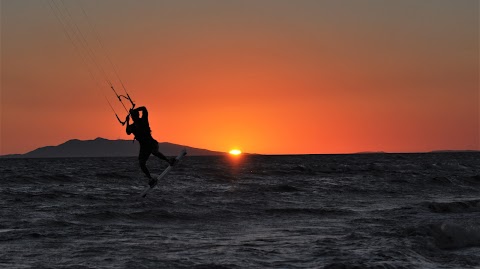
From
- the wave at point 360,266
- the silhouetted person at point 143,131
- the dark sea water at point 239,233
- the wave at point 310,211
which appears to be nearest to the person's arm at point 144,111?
the silhouetted person at point 143,131

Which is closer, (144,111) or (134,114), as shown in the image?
(134,114)

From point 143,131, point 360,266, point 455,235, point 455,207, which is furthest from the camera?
point 455,207

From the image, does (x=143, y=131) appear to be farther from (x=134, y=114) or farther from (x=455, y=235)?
(x=455, y=235)

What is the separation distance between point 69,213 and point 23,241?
10.3 metres

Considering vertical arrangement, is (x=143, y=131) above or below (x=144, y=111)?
below

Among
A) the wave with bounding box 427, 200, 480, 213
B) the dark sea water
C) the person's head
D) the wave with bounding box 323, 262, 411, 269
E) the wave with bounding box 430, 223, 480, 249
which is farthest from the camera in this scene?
the wave with bounding box 427, 200, 480, 213

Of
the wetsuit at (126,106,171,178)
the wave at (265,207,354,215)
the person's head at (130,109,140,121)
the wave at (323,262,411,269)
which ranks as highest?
the person's head at (130,109,140,121)

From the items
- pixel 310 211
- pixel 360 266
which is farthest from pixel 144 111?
pixel 310 211

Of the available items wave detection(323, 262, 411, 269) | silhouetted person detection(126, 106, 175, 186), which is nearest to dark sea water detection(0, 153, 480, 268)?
wave detection(323, 262, 411, 269)

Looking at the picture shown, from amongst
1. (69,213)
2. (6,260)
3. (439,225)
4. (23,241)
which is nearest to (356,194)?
(69,213)

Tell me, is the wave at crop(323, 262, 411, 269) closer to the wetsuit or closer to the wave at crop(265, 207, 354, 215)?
the wetsuit

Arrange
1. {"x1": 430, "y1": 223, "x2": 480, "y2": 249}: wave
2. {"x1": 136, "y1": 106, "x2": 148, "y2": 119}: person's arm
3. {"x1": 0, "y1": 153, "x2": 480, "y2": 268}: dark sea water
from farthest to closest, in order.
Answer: {"x1": 136, "y1": 106, "x2": 148, "y2": 119}: person's arm, {"x1": 430, "y1": 223, "x2": 480, "y2": 249}: wave, {"x1": 0, "y1": 153, "x2": 480, "y2": 268}: dark sea water

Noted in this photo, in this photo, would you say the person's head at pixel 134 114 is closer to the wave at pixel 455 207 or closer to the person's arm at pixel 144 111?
the person's arm at pixel 144 111

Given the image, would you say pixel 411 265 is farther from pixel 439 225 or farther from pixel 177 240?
pixel 177 240
